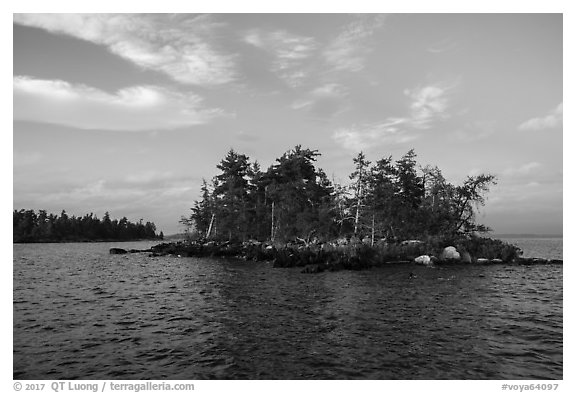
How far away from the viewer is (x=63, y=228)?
151000mm

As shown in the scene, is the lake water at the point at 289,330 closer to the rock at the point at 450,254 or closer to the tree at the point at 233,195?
the rock at the point at 450,254

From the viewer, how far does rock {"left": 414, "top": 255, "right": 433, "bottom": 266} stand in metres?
42.4

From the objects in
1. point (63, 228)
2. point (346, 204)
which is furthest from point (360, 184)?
point (63, 228)

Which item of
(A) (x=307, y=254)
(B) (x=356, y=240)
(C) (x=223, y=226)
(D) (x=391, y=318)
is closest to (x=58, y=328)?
(D) (x=391, y=318)

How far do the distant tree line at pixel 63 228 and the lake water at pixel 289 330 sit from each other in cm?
12826

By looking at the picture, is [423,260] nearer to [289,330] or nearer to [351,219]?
[351,219]

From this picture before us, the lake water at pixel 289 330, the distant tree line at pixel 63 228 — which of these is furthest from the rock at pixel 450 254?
the distant tree line at pixel 63 228

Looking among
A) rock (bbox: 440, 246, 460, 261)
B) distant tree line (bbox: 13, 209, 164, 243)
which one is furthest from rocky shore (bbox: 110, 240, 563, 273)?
distant tree line (bbox: 13, 209, 164, 243)

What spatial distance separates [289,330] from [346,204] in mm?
42049

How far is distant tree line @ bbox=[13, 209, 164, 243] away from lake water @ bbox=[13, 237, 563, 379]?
128256 millimetres
